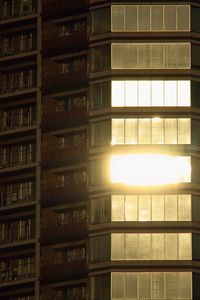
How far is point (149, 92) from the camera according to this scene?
18312cm

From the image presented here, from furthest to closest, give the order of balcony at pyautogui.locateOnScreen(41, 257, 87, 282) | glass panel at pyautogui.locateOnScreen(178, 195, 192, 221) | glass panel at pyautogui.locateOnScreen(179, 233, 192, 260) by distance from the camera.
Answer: balcony at pyautogui.locateOnScreen(41, 257, 87, 282)
glass panel at pyautogui.locateOnScreen(178, 195, 192, 221)
glass panel at pyautogui.locateOnScreen(179, 233, 192, 260)

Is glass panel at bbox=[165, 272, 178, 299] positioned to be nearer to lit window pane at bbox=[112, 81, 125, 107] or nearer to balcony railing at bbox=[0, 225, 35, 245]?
balcony railing at bbox=[0, 225, 35, 245]

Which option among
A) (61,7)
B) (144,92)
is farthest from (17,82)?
(144,92)

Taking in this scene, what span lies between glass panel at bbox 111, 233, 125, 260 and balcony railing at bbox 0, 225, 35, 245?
11.2m

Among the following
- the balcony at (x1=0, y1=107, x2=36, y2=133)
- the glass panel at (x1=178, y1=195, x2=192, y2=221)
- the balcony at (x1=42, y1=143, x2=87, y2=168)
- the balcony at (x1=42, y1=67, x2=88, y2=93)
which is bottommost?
the glass panel at (x1=178, y1=195, x2=192, y2=221)

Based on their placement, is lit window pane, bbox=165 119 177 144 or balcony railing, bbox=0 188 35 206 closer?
lit window pane, bbox=165 119 177 144

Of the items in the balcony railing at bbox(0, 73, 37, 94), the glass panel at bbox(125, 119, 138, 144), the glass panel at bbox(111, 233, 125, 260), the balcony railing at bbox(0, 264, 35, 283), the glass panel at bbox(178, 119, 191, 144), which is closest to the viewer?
the glass panel at bbox(111, 233, 125, 260)

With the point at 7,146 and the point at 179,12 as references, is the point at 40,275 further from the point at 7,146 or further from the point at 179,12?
the point at 179,12

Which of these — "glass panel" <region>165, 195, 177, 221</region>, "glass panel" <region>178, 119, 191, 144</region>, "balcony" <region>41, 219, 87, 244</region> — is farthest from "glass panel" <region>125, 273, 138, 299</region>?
"glass panel" <region>178, 119, 191, 144</region>

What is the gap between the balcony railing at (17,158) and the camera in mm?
189375

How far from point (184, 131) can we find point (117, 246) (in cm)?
1386

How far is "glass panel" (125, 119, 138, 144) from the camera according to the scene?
181500 millimetres

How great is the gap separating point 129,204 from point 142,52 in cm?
1629

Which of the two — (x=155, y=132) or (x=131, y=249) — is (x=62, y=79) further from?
(x=131, y=249)
